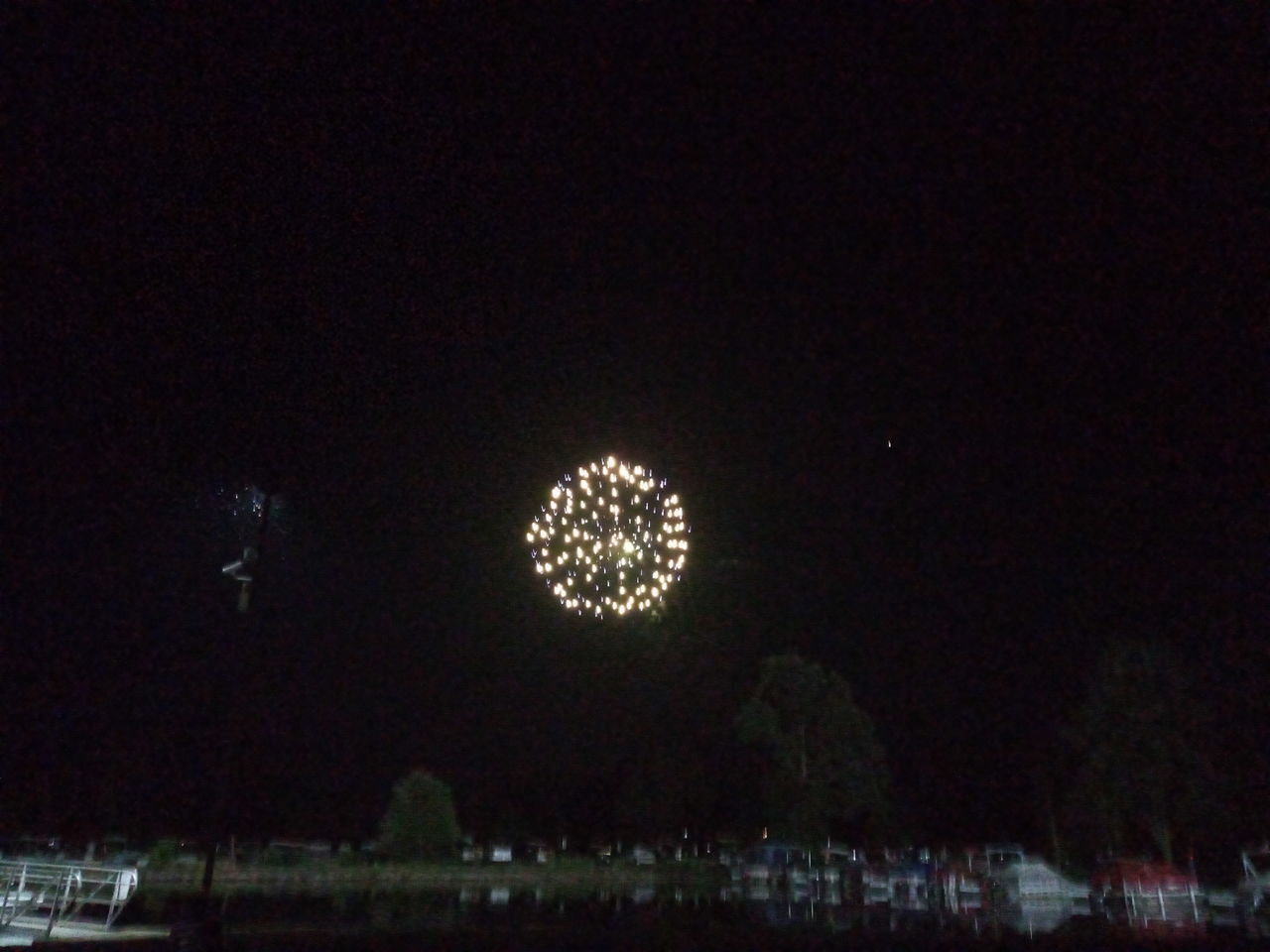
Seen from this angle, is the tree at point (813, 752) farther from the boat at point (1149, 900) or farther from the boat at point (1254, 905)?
the boat at point (1254, 905)

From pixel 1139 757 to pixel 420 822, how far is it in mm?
25850

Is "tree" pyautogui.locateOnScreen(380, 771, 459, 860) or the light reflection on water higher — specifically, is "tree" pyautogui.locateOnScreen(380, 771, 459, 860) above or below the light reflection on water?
above

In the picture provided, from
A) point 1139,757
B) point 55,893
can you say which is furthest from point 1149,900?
point 1139,757

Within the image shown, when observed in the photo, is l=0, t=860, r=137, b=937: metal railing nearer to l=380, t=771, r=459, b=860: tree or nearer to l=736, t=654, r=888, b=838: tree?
l=380, t=771, r=459, b=860: tree

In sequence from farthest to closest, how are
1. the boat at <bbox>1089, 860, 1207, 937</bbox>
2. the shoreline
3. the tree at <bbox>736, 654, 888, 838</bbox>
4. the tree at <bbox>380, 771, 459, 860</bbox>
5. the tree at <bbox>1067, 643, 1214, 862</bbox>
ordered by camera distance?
the tree at <bbox>736, 654, 888, 838</bbox> → the tree at <bbox>380, 771, 459, 860</bbox> → the tree at <bbox>1067, 643, 1214, 862</bbox> → the shoreline → the boat at <bbox>1089, 860, 1207, 937</bbox>

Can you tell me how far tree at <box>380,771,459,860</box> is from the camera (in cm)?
3759

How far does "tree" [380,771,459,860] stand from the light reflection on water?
12302 mm

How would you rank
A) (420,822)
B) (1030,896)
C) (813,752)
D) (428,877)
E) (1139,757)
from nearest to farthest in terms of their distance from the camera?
(1030,896)
(428,877)
(1139,757)
(420,822)
(813,752)

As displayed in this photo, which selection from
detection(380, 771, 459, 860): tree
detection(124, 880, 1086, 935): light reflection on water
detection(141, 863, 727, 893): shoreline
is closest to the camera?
detection(124, 880, 1086, 935): light reflection on water

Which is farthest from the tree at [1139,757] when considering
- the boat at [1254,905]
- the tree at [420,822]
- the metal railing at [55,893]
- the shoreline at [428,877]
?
the metal railing at [55,893]

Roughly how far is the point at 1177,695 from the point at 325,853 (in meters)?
32.5

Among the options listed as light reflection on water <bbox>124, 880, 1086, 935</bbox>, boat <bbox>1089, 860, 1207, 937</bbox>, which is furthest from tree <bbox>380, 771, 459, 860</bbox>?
boat <bbox>1089, 860, 1207, 937</bbox>

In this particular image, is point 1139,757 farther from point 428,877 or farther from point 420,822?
point 420,822

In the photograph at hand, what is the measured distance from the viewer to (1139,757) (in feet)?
121
